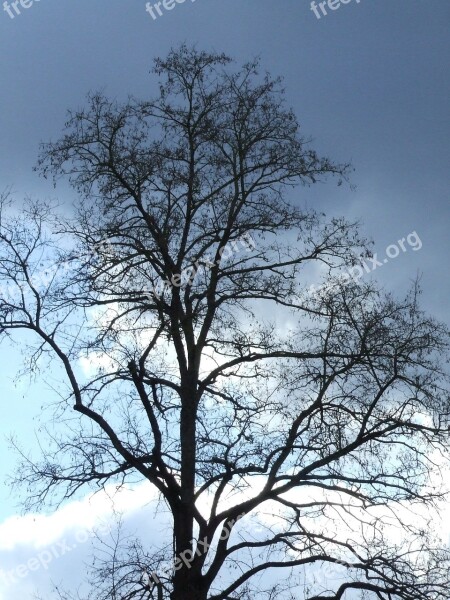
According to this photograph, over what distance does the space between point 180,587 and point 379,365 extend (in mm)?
4689

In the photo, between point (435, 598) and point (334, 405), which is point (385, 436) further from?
point (435, 598)

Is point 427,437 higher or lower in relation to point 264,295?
lower

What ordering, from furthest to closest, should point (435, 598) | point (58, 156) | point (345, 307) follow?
point (58, 156), point (345, 307), point (435, 598)

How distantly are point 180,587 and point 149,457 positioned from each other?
2074 mm

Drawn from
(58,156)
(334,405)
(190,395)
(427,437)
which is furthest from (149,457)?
(58,156)

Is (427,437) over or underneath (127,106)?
underneath

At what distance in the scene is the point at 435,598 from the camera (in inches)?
677

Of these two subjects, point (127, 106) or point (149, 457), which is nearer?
point (149, 457)

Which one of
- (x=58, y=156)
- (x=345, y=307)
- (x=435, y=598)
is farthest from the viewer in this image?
(x=58, y=156)

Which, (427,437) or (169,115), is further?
(169,115)

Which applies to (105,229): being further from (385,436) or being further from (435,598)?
(435,598)

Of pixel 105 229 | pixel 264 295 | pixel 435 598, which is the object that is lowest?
pixel 435 598

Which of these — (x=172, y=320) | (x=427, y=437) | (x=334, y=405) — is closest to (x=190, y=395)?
(x=172, y=320)

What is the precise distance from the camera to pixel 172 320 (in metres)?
18.9
